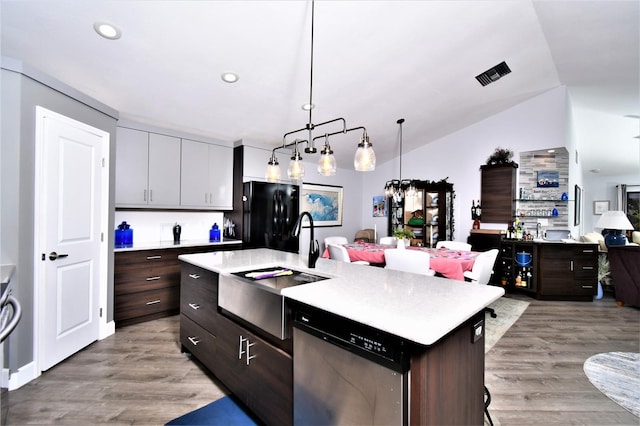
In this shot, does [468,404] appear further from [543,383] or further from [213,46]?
[213,46]

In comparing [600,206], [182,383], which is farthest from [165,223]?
[600,206]

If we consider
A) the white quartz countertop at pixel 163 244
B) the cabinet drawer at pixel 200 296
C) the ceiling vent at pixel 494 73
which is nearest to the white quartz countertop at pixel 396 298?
the cabinet drawer at pixel 200 296

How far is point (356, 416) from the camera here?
1.13 m

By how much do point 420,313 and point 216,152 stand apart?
3781 millimetres

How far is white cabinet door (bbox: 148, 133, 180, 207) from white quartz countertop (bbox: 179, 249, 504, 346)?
2.04 metres

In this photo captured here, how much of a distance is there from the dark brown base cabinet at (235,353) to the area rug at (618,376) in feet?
7.64

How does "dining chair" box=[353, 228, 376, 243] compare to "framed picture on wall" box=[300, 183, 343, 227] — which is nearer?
"framed picture on wall" box=[300, 183, 343, 227]

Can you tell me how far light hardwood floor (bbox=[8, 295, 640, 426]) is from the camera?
1829 millimetres

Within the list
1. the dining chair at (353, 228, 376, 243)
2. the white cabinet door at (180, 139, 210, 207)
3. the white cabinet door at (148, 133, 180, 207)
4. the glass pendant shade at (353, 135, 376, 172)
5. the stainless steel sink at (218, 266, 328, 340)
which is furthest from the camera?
the dining chair at (353, 228, 376, 243)

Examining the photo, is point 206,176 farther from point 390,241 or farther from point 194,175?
point 390,241

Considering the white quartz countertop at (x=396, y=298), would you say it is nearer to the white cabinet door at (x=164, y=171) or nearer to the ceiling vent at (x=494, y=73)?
the white cabinet door at (x=164, y=171)

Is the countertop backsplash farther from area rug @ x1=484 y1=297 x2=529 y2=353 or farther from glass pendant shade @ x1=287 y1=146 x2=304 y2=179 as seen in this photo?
area rug @ x1=484 y1=297 x2=529 y2=353

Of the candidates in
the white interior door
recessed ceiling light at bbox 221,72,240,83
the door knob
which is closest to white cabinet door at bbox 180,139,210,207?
the white interior door

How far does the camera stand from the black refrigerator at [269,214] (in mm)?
4156
